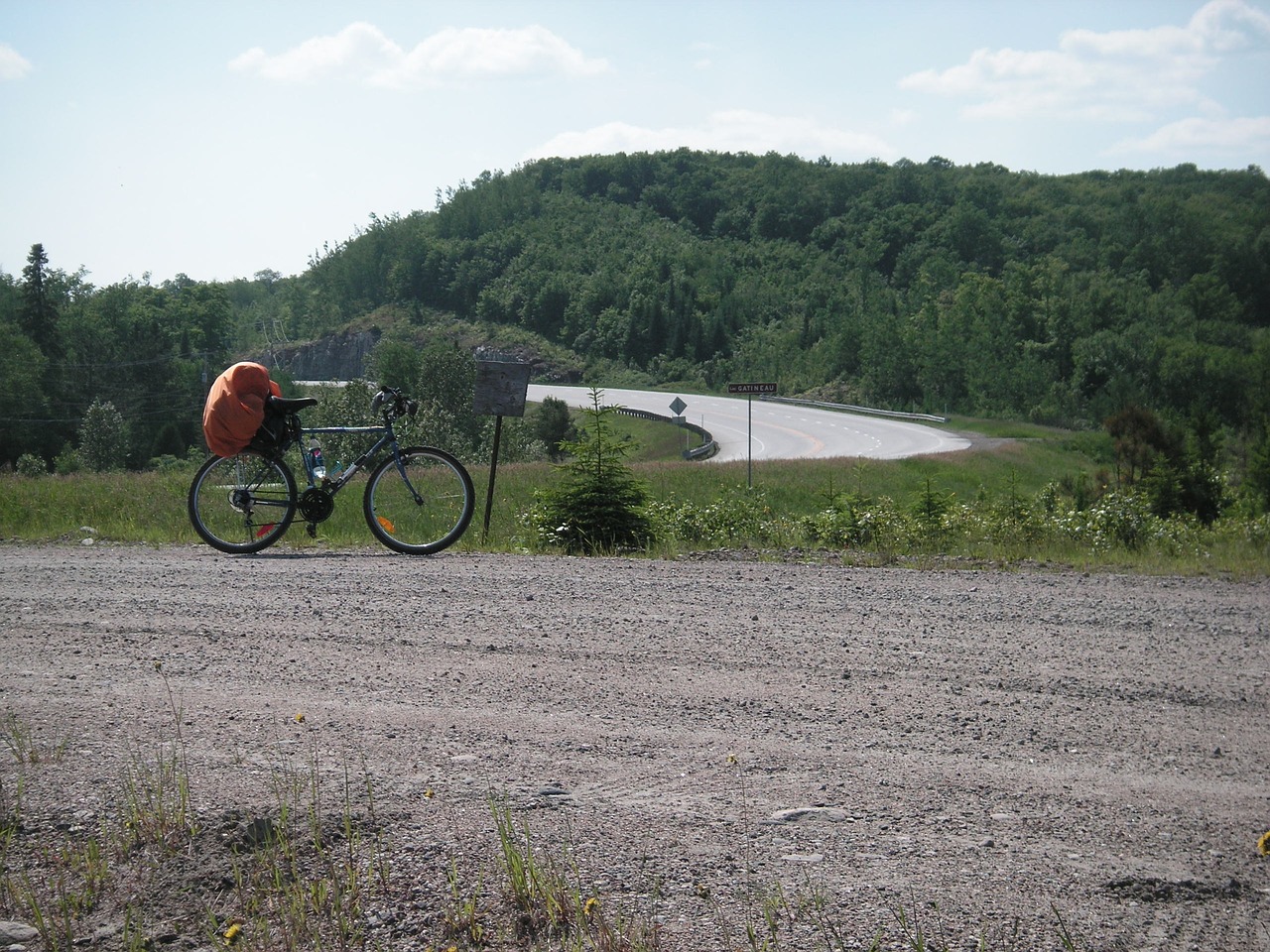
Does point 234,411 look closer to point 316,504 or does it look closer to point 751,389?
point 316,504

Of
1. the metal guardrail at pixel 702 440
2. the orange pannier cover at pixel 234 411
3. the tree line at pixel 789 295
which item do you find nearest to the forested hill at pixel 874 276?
the tree line at pixel 789 295

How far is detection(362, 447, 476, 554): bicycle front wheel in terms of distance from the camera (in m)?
9.93

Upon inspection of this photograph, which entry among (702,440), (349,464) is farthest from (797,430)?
(349,464)

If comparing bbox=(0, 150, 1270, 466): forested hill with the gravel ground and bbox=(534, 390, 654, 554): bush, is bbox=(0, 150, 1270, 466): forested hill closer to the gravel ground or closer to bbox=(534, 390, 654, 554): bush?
bbox=(534, 390, 654, 554): bush

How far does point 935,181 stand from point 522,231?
65.7 meters

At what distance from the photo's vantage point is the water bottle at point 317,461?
9953mm

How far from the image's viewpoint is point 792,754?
4.43 metres

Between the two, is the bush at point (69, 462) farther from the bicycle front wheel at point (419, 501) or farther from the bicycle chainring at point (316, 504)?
the bicycle front wheel at point (419, 501)

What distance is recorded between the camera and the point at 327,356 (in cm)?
13450

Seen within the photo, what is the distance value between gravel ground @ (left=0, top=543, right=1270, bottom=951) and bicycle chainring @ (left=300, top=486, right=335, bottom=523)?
2088 mm

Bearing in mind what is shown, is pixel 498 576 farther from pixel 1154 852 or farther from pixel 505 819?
pixel 1154 852

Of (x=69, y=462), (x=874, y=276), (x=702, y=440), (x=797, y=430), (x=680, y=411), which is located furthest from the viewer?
(x=874, y=276)

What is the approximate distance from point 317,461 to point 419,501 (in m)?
1.03

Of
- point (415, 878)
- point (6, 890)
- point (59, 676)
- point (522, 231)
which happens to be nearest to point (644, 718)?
point (415, 878)
